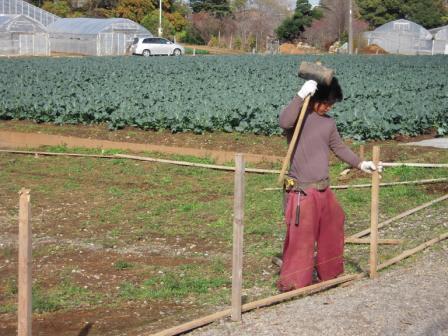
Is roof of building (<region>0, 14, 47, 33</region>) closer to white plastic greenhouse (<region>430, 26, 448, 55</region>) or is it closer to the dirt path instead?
white plastic greenhouse (<region>430, 26, 448, 55</region>)

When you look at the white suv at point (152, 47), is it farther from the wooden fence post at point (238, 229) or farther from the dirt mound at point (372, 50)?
the wooden fence post at point (238, 229)

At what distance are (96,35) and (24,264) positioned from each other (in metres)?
56.8

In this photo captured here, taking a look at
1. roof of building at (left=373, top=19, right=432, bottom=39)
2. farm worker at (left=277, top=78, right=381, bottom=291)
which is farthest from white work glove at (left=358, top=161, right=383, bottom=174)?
roof of building at (left=373, top=19, right=432, bottom=39)

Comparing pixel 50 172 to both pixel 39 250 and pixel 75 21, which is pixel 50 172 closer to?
pixel 39 250

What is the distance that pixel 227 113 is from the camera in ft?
60.9

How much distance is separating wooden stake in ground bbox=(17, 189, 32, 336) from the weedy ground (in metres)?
1.64

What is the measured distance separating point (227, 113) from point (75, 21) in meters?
48.3

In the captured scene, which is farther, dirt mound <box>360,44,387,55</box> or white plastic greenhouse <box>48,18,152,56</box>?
dirt mound <box>360,44,387,55</box>

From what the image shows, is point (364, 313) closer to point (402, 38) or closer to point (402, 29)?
point (402, 38)

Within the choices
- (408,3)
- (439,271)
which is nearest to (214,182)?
(439,271)

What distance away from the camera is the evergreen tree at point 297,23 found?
8362 centimetres

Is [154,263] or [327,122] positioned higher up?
[327,122]

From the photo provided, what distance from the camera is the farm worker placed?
7152mm

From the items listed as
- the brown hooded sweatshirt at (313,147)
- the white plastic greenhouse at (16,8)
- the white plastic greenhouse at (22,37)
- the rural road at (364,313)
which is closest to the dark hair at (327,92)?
the brown hooded sweatshirt at (313,147)
